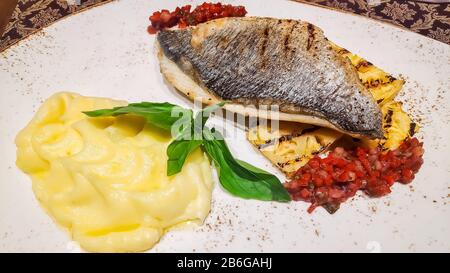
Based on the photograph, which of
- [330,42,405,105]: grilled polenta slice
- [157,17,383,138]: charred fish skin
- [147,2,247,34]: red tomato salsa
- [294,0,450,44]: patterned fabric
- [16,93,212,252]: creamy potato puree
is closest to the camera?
[16,93,212,252]: creamy potato puree

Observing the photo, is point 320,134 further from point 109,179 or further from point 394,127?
point 109,179

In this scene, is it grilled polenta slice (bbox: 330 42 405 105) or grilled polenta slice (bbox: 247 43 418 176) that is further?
grilled polenta slice (bbox: 330 42 405 105)

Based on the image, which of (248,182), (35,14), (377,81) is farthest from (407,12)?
(35,14)

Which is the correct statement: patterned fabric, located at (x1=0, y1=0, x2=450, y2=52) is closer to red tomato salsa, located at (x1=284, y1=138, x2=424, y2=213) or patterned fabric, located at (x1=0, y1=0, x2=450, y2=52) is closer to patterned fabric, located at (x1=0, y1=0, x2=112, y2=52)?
patterned fabric, located at (x1=0, y1=0, x2=112, y2=52)

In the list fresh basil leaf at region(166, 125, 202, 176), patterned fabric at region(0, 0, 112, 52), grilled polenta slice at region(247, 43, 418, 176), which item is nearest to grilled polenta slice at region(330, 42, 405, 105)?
A: grilled polenta slice at region(247, 43, 418, 176)

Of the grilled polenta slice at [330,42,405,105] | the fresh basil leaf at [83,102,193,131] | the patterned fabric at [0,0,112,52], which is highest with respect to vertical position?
the patterned fabric at [0,0,112,52]
